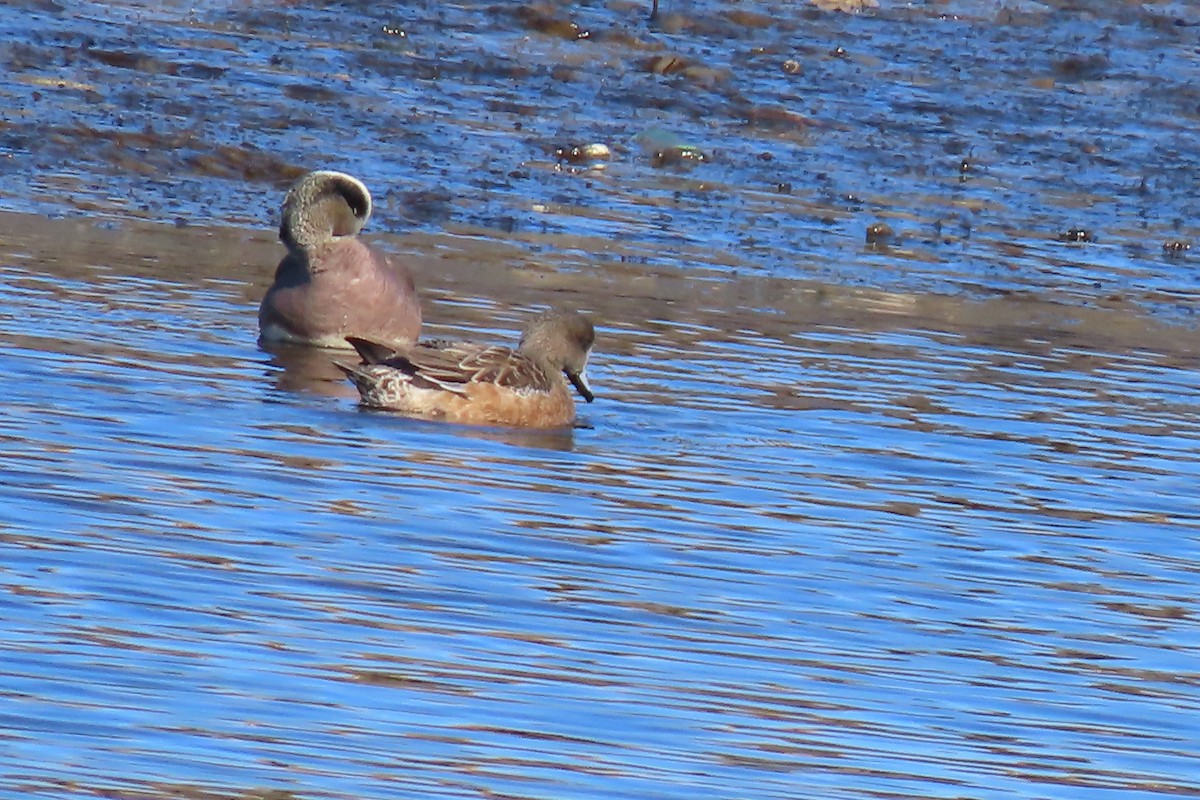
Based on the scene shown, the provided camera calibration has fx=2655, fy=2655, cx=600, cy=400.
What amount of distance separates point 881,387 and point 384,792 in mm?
5721

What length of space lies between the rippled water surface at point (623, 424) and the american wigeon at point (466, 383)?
0.44 feet

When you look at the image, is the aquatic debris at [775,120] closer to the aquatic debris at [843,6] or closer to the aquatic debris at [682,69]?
the aquatic debris at [682,69]

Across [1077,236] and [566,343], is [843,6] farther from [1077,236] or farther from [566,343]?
[566,343]

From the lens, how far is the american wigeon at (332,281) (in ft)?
35.6

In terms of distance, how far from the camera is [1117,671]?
6.38 meters

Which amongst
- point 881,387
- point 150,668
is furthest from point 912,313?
point 150,668

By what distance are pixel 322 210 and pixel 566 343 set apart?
1.81 m

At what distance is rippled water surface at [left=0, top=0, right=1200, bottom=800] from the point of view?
217 inches

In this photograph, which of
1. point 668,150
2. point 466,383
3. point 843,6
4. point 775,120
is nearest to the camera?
point 466,383

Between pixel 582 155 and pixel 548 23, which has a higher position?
pixel 548 23

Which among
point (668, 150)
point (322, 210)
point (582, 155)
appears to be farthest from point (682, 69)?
point (322, 210)

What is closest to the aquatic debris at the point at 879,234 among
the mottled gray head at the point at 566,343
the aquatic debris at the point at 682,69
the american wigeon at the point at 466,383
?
the aquatic debris at the point at 682,69

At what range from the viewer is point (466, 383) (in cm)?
921

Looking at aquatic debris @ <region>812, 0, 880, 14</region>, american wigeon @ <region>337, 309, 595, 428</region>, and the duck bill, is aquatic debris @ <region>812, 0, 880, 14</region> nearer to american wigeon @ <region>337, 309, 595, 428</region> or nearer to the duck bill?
the duck bill
